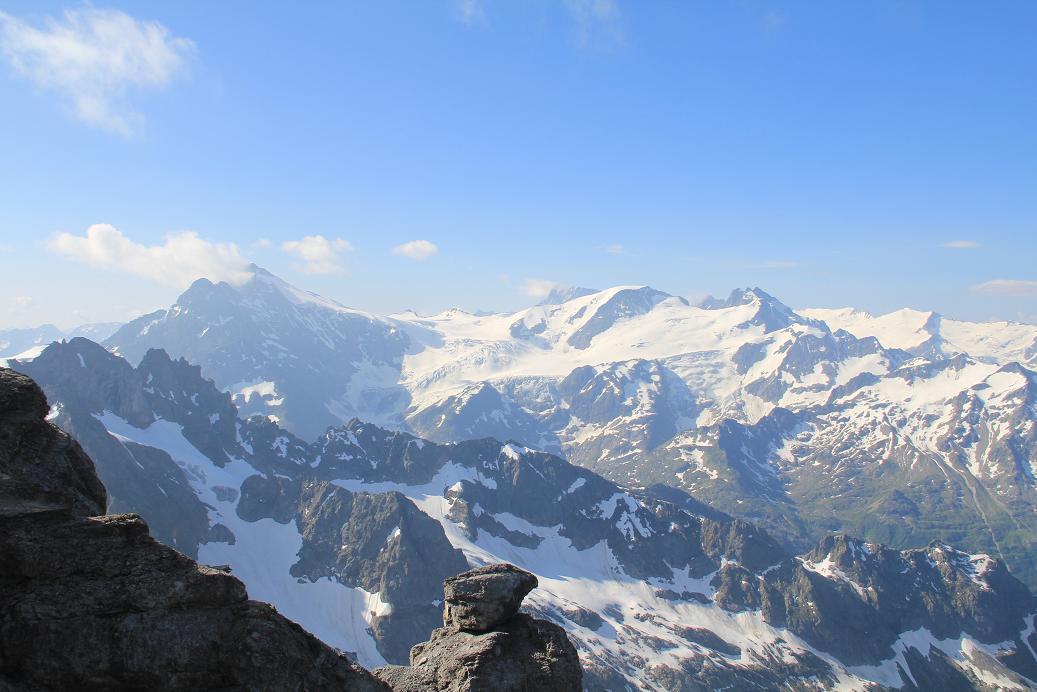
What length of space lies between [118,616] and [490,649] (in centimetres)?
1564

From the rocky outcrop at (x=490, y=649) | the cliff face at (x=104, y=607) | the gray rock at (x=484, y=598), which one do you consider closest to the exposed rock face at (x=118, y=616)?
the cliff face at (x=104, y=607)

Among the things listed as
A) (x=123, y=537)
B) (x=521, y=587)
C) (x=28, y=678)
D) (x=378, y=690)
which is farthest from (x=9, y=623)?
(x=521, y=587)

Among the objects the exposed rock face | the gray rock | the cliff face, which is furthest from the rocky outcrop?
the exposed rock face

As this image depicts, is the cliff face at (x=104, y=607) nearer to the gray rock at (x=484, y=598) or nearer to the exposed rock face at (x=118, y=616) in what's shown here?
the exposed rock face at (x=118, y=616)

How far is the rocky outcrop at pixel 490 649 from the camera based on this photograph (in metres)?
30.0

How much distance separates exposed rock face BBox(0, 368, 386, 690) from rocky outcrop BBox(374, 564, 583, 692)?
641 centimetres

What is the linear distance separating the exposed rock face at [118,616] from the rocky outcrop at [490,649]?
21.0ft

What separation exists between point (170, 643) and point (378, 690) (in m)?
7.40

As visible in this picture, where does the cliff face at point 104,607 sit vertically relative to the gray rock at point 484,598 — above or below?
above

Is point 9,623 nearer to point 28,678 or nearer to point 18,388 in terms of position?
point 28,678

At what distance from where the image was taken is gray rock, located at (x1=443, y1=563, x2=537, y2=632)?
107 feet

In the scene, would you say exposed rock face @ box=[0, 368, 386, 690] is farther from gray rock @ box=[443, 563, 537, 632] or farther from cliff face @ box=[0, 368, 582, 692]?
gray rock @ box=[443, 563, 537, 632]

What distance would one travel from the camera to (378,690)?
80.6 feet

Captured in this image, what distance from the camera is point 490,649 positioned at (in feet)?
101
